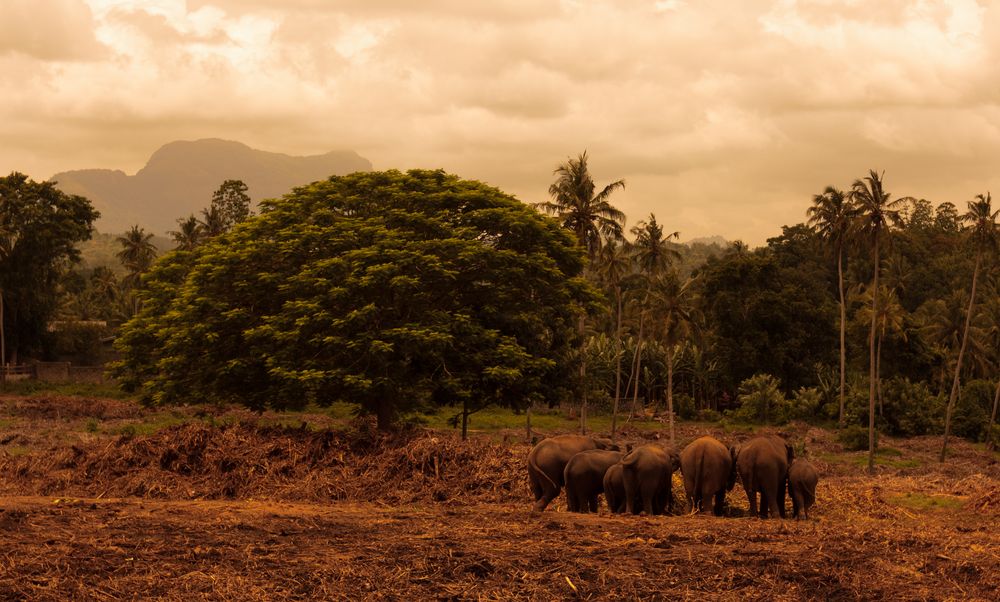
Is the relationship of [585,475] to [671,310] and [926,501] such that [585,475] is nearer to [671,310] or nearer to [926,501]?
[926,501]

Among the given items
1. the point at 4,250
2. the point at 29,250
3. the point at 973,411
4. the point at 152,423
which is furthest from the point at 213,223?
the point at 973,411

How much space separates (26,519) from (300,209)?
17378 mm

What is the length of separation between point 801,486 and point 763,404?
45.1 m

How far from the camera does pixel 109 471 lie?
2227 cm

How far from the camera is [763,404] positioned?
206 feet

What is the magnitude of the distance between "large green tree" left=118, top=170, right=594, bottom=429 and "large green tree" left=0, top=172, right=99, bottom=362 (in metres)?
41.3

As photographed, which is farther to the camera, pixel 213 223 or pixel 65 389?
pixel 213 223

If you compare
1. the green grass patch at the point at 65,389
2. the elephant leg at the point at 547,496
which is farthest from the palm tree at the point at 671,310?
the green grass patch at the point at 65,389

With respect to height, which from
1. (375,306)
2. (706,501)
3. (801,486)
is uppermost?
(375,306)

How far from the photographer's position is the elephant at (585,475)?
19156mm

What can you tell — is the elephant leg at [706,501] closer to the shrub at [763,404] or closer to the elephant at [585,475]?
the elephant at [585,475]

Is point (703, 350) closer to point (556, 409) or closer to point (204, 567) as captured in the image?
point (556, 409)

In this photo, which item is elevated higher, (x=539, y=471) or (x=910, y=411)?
(x=539, y=471)

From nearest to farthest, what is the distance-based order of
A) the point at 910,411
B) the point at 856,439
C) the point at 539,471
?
the point at 539,471 → the point at 856,439 → the point at 910,411
